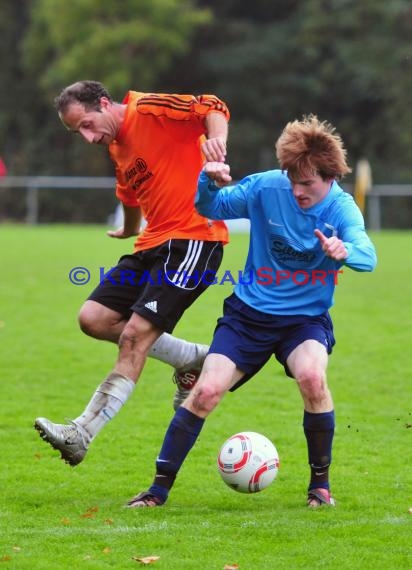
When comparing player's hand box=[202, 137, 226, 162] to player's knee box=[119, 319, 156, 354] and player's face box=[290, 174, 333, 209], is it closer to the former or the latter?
player's face box=[290, 174, 333, 209]

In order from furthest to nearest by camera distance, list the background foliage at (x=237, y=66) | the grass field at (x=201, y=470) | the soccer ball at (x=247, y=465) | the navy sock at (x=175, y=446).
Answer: the background foliage at (x=237, y=66) → the navy sock at (x=175, y=446) → the soccer ball at (x=247, y=465) → the grass field at (x=201, y=470)

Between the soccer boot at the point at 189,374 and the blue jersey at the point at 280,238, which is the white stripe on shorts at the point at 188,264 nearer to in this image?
the blue jersey at the point at 280,238

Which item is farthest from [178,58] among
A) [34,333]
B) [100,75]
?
[34,333]

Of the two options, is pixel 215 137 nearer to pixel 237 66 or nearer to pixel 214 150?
pixel 214 150

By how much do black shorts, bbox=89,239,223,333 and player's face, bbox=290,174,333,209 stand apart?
95cm

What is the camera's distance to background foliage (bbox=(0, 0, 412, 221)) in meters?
36.5

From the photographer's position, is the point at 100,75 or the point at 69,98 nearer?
the point at 69,98

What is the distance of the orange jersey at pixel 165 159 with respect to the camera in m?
6.10

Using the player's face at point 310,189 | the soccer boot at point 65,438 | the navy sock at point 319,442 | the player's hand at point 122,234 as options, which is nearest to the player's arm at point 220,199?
the player's face at point 310,189

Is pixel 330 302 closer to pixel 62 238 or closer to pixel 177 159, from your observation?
pixel 177 159

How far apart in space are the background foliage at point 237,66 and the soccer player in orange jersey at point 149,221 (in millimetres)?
29886

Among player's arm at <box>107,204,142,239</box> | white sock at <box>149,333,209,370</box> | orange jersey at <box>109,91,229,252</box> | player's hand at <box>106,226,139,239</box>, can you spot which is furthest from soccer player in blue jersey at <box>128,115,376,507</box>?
player's hand at <box>106,226,139,239</box>

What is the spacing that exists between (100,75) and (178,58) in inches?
127

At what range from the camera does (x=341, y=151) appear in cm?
526
